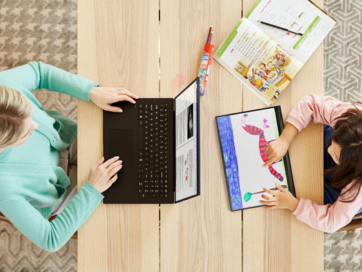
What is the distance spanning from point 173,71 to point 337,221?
79 cm

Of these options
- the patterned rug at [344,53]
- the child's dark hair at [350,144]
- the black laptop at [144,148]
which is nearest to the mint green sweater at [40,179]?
the black laptop at [144,148]

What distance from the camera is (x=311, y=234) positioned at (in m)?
0.92

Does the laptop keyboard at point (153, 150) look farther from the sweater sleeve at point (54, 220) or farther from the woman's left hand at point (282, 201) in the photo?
the woman's left hand at point (282, 201)

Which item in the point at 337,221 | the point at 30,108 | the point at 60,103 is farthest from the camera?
the point at 60,103

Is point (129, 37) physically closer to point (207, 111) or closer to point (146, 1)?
point (146, 1)

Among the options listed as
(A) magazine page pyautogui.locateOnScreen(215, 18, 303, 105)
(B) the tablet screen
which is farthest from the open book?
(B) the tablet screen

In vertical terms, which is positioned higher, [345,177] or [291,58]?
[291,58]

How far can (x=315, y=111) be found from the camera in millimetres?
916

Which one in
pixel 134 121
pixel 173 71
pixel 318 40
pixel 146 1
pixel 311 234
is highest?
pixel 146 1

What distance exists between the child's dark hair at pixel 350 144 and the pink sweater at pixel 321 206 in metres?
0.03

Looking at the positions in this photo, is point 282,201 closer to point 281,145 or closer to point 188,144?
point 281,145

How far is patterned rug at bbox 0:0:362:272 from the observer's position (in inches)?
60.3

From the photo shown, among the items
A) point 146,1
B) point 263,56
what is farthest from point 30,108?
point 263,56

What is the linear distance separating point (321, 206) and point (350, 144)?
245 millimetres
